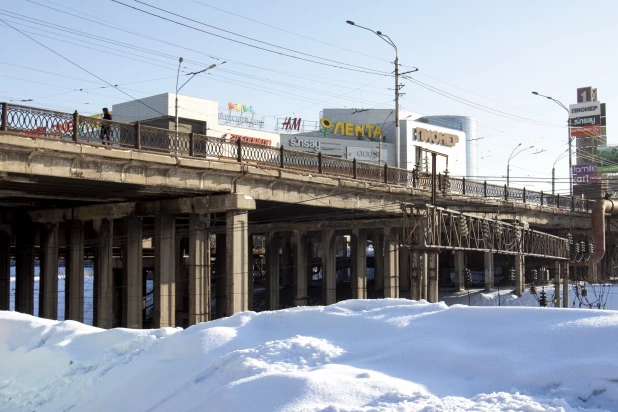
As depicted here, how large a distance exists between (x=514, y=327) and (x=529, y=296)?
45994 mm

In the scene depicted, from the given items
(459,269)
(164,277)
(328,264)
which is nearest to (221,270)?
(328,264)

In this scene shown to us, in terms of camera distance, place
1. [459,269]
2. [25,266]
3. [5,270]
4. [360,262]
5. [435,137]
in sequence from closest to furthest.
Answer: [25,266], [5,270], [360,262], [459,269], [435,137]

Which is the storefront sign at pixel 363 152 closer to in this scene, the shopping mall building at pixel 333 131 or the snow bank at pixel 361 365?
the shopping mall building at pixel 333 131

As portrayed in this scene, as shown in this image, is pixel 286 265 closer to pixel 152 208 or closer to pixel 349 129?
pixel 349 129

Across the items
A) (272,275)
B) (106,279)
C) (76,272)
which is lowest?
(272,275)

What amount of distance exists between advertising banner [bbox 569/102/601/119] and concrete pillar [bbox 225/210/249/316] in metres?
86.9

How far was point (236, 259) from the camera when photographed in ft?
84.2

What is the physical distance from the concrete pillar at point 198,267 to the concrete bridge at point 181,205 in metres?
0.05

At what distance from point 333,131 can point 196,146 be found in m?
56.0

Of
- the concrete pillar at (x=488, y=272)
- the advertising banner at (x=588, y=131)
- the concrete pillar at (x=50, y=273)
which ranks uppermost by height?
the advertising banner at (x=588, y=131)

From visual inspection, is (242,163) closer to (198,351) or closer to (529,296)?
(198,351)

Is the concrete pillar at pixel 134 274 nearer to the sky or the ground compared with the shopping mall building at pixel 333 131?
nearer to the ground

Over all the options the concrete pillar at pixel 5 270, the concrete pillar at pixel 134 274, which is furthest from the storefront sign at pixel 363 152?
the concrete pillar at pixel 134 274

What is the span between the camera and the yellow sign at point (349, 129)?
79.7m
